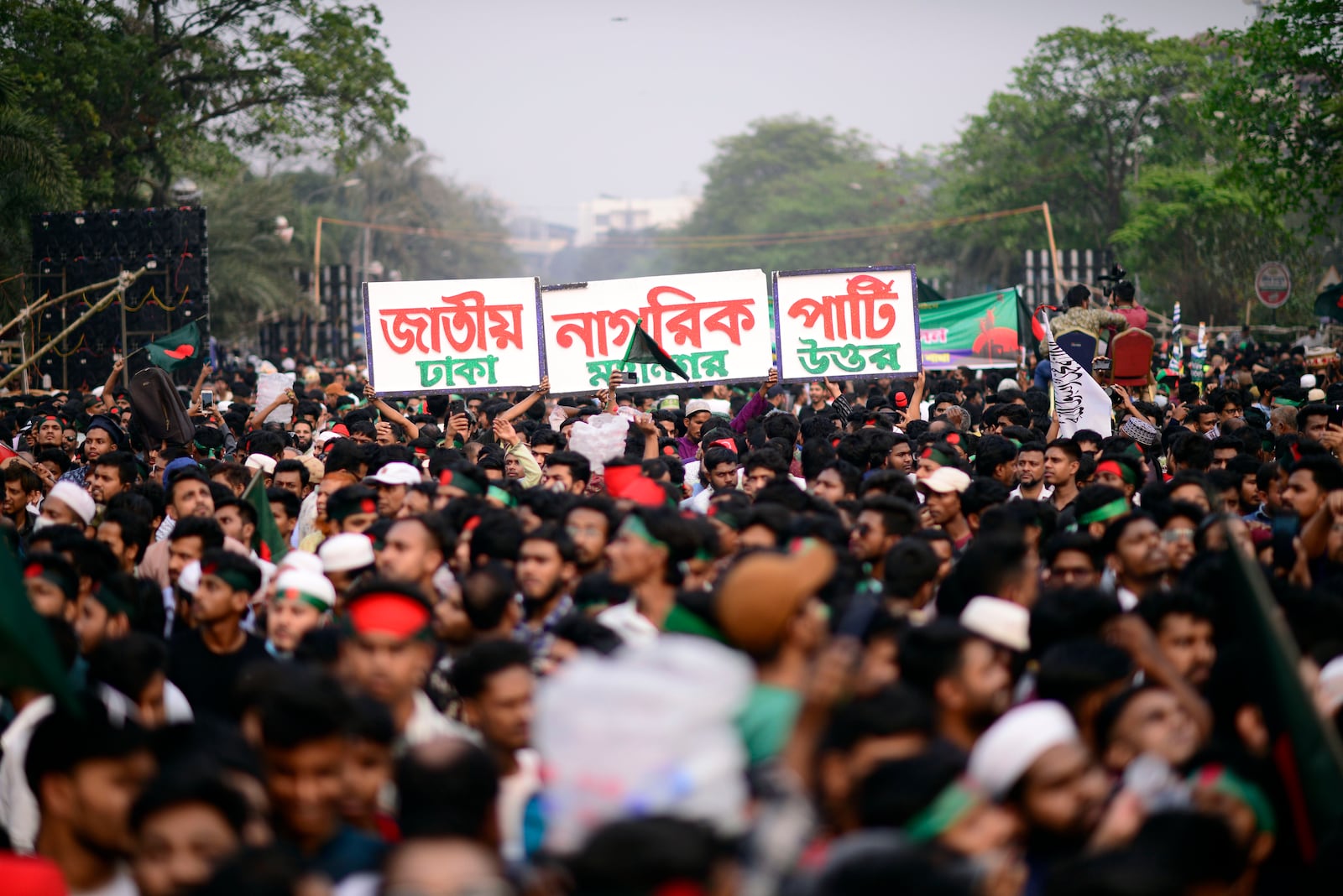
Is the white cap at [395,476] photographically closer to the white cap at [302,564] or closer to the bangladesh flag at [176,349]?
the white cap at [302,564]

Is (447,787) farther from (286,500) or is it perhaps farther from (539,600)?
(286,500)

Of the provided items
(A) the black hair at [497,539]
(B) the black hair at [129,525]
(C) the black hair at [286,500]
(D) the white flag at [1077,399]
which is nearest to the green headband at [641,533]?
(A) the black hair at [497,539]

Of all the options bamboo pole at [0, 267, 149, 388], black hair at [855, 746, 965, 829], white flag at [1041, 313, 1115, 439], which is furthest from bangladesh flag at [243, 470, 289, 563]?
white flag at [1041, 313, 1115, 439]

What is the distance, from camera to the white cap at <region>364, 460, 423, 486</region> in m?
7.87

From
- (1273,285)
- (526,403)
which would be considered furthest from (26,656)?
(1273,285)

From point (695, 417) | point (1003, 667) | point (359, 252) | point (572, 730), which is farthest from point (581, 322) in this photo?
point (359, 252)

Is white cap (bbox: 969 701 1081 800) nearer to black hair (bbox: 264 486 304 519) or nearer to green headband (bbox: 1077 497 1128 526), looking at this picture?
green headband (bbox: 1077 497 1128 526)

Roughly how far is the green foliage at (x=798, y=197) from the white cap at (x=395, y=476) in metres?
52.1

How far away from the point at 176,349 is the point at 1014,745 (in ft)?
39.8

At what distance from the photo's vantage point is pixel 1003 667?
14.6 feet

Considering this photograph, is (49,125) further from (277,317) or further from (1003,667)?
(1003,667)

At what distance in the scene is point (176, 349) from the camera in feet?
46.5

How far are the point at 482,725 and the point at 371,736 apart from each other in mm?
593

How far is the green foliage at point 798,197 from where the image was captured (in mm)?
74312
